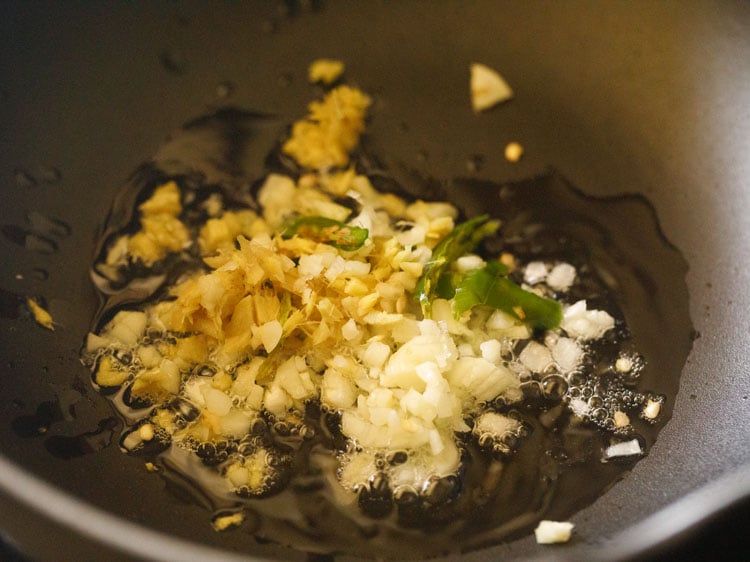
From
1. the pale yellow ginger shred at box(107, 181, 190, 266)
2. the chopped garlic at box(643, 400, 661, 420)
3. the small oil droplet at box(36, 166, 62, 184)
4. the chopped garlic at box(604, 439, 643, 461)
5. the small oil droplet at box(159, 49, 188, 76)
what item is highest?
the small oil droplet at box(159, 49, 188, 76)

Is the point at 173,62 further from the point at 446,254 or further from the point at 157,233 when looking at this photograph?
the point at 446,254

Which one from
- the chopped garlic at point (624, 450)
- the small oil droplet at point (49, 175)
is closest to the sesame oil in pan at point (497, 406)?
the chopped garlic at point (624, 450)

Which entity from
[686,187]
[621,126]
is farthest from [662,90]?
[686,187]

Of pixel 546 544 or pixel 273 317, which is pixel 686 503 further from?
pixel 273 317

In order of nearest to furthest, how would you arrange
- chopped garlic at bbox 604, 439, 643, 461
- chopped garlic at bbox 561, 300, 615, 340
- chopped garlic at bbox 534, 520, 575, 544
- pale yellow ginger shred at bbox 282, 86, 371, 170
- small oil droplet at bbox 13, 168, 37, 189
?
chopped garlic at bbox 534, 520, 575, 544 → chopped garlic at bbox 604, 439, 643, 461 → chopped garlic at bbox 561, 300, 615, 340 → small oil droplet at bbox 13, 168, 37, 189 → pale yellow ginger shred at bbox 282, 86, 371, 170

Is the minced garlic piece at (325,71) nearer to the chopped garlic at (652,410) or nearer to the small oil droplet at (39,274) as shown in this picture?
the small oil droplet at (39,274)

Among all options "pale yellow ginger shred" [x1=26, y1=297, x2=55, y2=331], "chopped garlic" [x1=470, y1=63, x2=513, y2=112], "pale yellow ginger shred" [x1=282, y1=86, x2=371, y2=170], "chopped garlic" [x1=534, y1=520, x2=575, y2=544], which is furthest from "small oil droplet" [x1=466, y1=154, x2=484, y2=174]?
"pale yellow ginger shred" [x1=26, y1=297, x2=55, y2=331]

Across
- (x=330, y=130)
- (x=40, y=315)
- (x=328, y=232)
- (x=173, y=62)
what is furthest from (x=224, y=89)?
(x=40, y=315)

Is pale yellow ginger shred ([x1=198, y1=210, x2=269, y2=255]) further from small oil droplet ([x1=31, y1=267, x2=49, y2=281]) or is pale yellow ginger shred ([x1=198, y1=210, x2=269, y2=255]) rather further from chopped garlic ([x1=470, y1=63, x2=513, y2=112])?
chopped garlic ([x1=470, y1=63, x2=513, y2=112])
